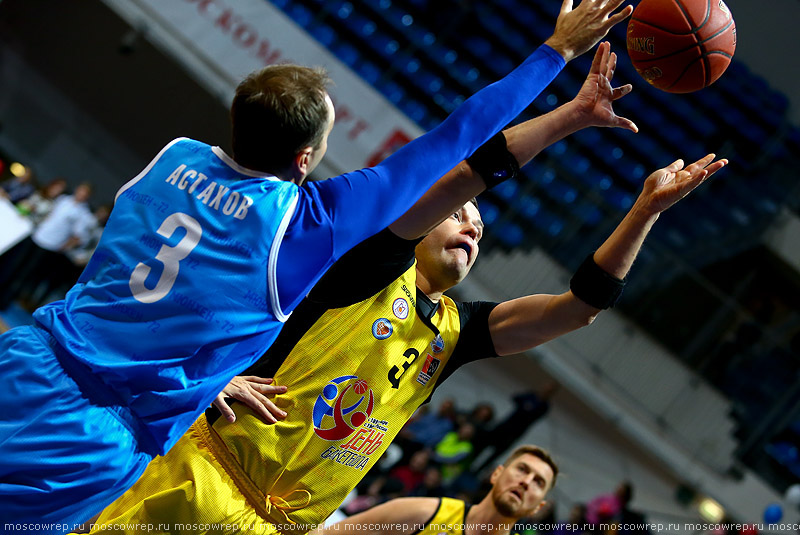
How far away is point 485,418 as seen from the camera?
9.10 meters

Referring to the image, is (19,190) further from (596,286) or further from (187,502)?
(596,286)

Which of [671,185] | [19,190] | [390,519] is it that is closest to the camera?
[671,185]

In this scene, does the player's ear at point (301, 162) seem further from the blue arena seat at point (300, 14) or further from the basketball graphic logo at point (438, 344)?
the blue arena seat at point (300, 14)

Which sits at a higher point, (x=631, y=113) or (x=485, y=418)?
(x=631, y=113)

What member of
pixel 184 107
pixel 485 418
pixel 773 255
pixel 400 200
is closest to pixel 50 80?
pixel 184 107

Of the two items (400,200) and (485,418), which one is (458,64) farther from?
(400,200)

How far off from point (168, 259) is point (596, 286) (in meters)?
1.47

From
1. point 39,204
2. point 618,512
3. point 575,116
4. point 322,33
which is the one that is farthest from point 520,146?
point 39,204

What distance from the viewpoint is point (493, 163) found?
2.33 m

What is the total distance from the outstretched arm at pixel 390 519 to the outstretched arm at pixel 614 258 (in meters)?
1.19

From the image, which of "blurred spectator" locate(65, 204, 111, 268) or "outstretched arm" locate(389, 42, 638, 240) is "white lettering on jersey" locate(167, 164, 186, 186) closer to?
"outstretched arm" locate(389, 42, 638, 240)

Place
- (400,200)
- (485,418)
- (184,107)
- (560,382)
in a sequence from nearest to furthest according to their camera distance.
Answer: (400,200) < (485,418) < (560,382) < (184,107)

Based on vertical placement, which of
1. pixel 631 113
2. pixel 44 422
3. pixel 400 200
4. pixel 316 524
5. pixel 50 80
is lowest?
pixel 50 80

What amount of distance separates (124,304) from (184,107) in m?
11.2
